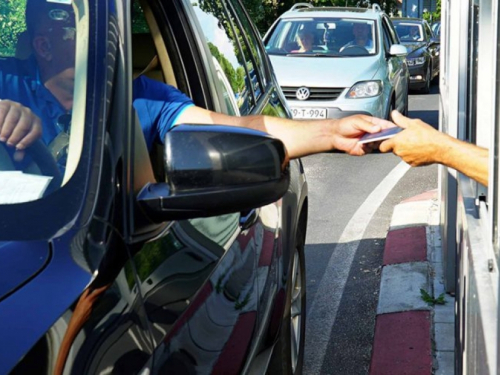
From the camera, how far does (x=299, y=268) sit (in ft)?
15.9

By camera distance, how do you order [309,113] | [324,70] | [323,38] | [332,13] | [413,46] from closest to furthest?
[309,113]
[324,70]
[323,38]
[332,13]
[413,46]

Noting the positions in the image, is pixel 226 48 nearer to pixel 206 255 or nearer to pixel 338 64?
pixel 206 255

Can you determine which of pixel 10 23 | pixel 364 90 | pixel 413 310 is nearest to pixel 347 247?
pixel 413 310

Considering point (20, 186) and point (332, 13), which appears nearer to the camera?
point (20, 186)

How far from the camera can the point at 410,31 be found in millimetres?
22828

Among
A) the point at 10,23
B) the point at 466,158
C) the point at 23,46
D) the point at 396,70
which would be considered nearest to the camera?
the point at 23,46

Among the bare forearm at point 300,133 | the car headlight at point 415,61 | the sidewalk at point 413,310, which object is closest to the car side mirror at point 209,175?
the bare forearm at point 300,133

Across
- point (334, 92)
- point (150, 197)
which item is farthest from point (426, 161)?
point (334, 92)

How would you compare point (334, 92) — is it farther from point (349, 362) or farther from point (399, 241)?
point (349, 362)

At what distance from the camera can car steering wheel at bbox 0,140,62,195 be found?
2250 mm

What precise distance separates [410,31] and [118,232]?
21.3 metres

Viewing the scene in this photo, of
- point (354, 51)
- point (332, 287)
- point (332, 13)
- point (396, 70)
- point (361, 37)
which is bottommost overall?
point (396, 70)

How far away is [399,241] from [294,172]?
3.31 meters

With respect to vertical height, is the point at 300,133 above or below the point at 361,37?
above
